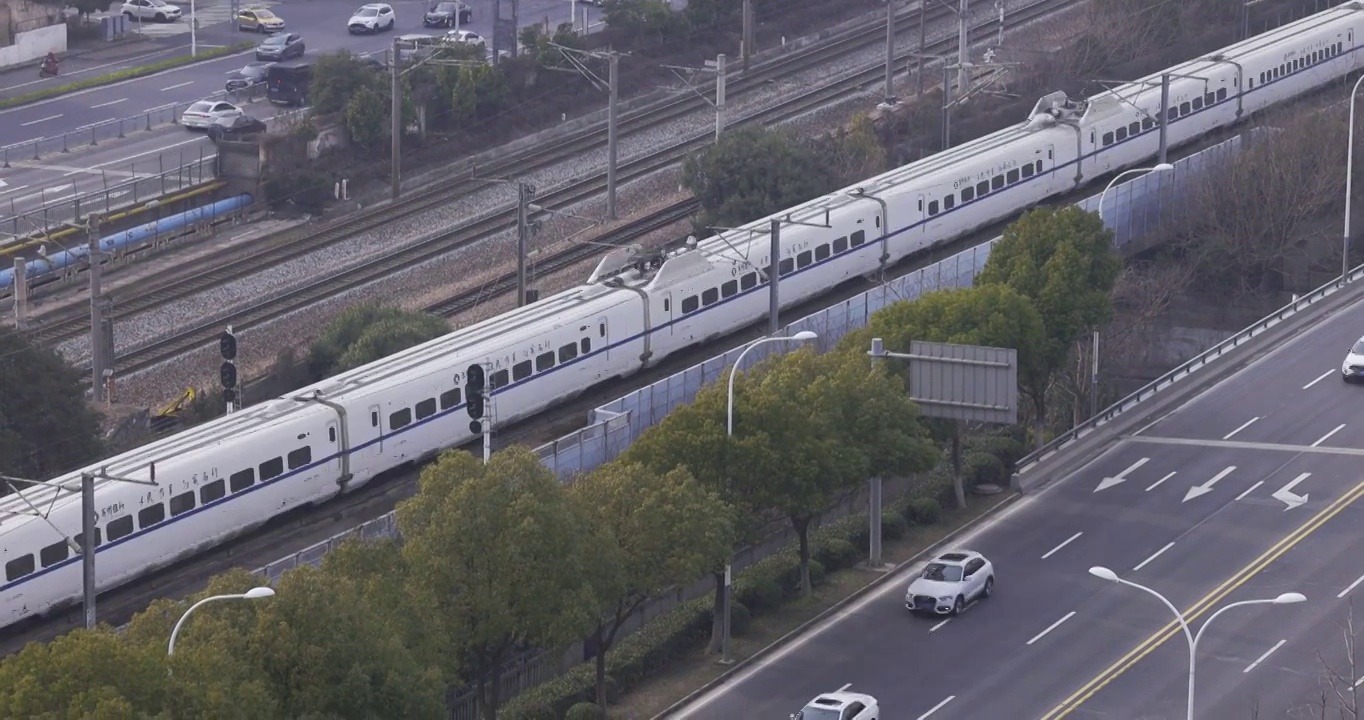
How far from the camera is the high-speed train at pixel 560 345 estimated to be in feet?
136

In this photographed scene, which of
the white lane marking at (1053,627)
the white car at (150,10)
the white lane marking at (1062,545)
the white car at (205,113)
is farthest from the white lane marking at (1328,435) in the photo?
the white car at (150,10)

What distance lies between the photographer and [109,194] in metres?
72.5

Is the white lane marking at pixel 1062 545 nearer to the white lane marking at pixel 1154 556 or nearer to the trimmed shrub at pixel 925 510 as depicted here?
the white lane marking at pixel 1154 556

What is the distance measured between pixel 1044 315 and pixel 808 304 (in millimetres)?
9389

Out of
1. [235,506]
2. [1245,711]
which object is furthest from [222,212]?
[1245,711]

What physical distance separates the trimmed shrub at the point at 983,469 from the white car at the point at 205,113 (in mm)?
38144

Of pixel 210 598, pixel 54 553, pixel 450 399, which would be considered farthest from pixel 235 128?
pixel 210 598

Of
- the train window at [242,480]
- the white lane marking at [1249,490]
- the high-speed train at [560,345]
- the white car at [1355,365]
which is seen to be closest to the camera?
the high-speed train at [560,345]

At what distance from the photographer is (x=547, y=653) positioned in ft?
136

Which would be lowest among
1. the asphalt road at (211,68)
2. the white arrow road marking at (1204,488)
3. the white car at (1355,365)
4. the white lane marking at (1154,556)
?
the white arrow road marking at (1204,488)

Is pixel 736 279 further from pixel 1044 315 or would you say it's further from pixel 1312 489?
pixel 1312 489

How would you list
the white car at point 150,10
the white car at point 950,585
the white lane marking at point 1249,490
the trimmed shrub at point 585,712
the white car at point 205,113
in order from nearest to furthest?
the trimmed shrub at point 585,712
the white car at point 950,585
the white lane marking at point 1249,490
the white car at point 205,113
the white car at point 150,10

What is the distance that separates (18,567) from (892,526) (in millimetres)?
20023

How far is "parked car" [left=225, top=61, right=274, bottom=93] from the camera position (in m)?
86.6
